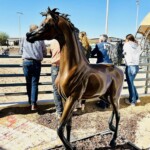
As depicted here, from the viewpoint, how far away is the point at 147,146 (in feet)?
15.5

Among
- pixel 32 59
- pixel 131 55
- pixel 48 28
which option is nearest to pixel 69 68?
pixel 48 28

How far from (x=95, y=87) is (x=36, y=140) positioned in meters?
1.73

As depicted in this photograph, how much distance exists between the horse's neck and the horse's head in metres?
0.15

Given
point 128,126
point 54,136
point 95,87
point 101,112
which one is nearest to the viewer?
point 95,87

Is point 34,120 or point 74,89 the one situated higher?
point 74,89

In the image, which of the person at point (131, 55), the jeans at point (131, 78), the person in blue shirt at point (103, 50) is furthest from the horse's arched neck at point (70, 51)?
the jeans at point (131, 78)

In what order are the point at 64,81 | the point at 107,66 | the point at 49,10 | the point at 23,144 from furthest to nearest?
the point at 23,144 → the point at 107,66 → the point at 64,81 → the point at 49,10

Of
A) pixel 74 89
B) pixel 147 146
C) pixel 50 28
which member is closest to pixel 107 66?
pixel 74 89

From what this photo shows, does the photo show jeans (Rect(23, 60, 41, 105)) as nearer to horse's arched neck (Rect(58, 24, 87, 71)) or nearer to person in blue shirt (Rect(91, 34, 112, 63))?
person in blue shirt (Rect(91, 34, 112, 63))

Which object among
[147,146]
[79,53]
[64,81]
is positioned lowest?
[147,146]

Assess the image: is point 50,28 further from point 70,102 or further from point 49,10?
point 70,102

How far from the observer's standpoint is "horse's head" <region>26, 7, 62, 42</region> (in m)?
3.25

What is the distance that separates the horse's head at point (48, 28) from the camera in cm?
325

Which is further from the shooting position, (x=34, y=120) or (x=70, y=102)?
(x=34, y=120)
